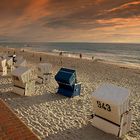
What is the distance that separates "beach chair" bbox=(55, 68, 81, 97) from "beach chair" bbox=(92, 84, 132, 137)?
397 centimetres

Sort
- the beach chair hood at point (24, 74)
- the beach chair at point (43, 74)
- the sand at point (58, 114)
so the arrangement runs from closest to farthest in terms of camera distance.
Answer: the sand at point (58, 114)
the beach chair hood at point (24, 74)
the beach chair at point (43, 74)

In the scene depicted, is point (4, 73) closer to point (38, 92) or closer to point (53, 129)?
point (38, 92)

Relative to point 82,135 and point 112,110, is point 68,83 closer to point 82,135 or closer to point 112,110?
point 82,135

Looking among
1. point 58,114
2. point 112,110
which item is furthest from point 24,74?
point 112,110

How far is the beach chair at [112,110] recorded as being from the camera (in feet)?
23.5

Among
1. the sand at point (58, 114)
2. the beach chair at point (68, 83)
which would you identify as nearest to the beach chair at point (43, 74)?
the sand at point (58, 114)

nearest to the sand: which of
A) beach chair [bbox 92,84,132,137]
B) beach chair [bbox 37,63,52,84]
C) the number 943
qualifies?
beach chair [bbox 92,84,132,137]

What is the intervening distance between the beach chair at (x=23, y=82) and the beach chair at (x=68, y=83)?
4.82 ft

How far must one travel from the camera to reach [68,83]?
11812mm

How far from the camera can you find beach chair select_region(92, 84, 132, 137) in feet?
23.5

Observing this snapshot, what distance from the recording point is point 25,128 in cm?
684

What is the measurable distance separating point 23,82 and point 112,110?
19.4 feet

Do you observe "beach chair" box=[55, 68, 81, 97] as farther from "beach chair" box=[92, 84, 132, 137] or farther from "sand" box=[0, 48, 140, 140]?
"beach chair" box=[92, 84, 132, 137]

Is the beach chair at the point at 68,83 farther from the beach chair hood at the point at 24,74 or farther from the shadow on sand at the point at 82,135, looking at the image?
the shadow on sand at the point at 82,135
